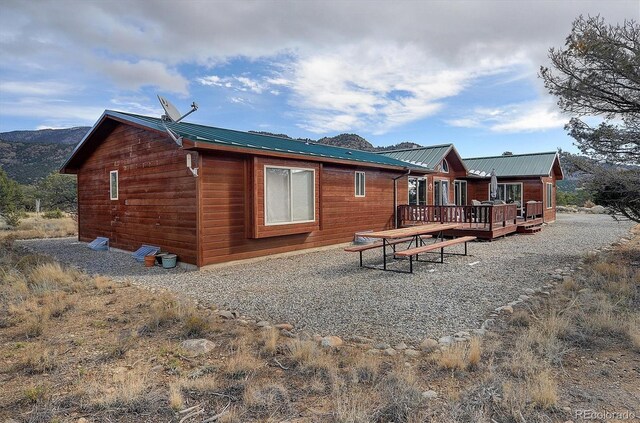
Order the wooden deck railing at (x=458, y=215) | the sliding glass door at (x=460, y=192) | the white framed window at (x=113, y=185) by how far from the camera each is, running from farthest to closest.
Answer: the sliding glass door at (x=460, y=192), the wooden deck railing at (x=458, y=215), the white framed window at (x=113, y=185)

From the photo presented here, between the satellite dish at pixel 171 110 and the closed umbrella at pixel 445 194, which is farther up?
the satellite dish at pixel 171 110

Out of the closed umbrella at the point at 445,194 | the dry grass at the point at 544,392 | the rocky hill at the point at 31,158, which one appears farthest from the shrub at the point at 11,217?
the rocky hill at the point at 31,158

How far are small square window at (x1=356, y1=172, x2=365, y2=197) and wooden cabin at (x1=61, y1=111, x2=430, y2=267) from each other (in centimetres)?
3

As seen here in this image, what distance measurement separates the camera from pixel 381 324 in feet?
14.2

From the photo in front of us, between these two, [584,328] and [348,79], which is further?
[348,79]

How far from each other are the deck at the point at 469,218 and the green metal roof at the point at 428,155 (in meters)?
2.91

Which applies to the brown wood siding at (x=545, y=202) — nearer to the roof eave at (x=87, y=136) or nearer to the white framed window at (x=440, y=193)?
the white framed window at (x=440, y=193)

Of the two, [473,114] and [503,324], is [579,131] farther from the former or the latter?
[473,114]

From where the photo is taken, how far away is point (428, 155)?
1688cm

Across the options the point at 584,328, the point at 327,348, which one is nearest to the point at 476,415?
the point at 327,348

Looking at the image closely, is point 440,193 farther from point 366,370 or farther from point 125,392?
point 125,392

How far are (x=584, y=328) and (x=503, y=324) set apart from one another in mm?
810

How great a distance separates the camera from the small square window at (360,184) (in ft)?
38.4

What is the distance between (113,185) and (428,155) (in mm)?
12914
